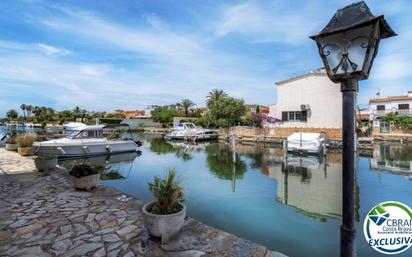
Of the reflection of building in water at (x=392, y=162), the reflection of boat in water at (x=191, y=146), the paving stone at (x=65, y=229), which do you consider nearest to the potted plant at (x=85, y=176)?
the paving stone at (x=65, y=229)

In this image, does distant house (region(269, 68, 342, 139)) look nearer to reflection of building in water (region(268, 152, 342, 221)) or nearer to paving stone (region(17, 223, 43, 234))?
reflection of building in water (region(268, 152, 342, 221))

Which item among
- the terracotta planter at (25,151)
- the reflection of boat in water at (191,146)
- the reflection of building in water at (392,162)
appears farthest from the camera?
the reflection of boat in water at (191,146)

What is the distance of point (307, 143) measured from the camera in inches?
713

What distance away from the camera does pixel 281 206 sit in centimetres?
755

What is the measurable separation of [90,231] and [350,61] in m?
4.35

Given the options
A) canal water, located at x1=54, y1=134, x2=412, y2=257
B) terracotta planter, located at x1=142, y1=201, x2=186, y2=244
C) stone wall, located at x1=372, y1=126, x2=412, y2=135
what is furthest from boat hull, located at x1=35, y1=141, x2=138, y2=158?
stone wall, located at x1=372, y1=126, x2=412, y2=135

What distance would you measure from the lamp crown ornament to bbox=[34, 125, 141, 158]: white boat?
52.2 ft

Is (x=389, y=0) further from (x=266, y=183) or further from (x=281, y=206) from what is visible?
(x=266, y=183)

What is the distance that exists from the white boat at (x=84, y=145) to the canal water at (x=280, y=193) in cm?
201

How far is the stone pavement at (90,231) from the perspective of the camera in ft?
11.5

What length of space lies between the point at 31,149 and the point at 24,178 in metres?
6.55

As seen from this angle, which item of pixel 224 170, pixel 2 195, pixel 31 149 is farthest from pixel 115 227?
pixel 31 149

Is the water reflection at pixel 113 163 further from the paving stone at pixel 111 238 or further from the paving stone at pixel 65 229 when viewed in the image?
the paving stone at pixel 111 238

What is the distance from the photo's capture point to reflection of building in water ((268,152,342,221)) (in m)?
7.41
